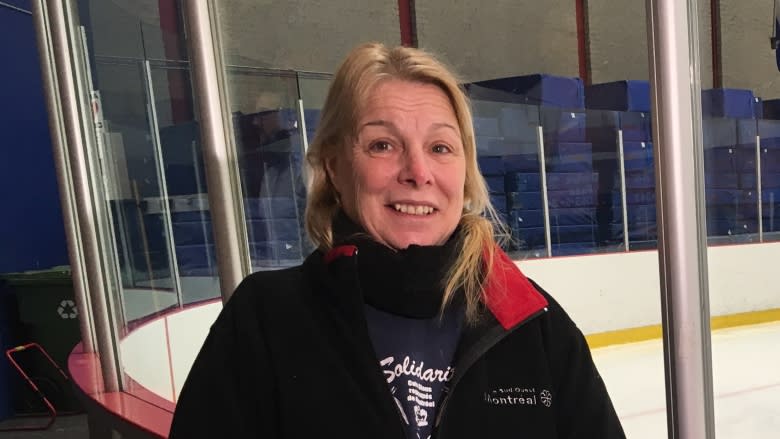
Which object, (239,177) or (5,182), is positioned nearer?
(239,177)

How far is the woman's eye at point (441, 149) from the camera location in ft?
2.78

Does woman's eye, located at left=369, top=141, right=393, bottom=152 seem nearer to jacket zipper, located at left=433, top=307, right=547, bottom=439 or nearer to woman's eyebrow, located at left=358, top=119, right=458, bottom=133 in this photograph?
woman's eyebrow, located at left=358, top=119, right=458, bottom=133

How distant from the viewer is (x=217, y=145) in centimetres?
133

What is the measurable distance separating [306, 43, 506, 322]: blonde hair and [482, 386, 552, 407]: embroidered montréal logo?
0.09 metres

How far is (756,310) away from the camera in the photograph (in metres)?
2.61

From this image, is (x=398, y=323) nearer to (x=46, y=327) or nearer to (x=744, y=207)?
(x=744, y=207)

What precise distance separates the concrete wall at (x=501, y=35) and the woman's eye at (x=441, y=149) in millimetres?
2784

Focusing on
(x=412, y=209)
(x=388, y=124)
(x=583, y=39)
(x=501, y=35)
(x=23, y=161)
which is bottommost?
(x=412, y=209)

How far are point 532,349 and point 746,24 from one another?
1704 mm

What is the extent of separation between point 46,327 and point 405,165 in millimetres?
4019

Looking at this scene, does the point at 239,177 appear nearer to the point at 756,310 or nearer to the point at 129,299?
the point at 129,299

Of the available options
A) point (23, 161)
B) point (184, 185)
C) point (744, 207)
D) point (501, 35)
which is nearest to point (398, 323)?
point (184, 185)

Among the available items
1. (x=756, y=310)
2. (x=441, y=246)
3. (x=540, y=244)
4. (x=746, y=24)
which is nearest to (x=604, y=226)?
(x=540, y=244)

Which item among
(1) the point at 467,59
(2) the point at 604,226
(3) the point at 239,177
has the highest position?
(1) the point at 467,59
